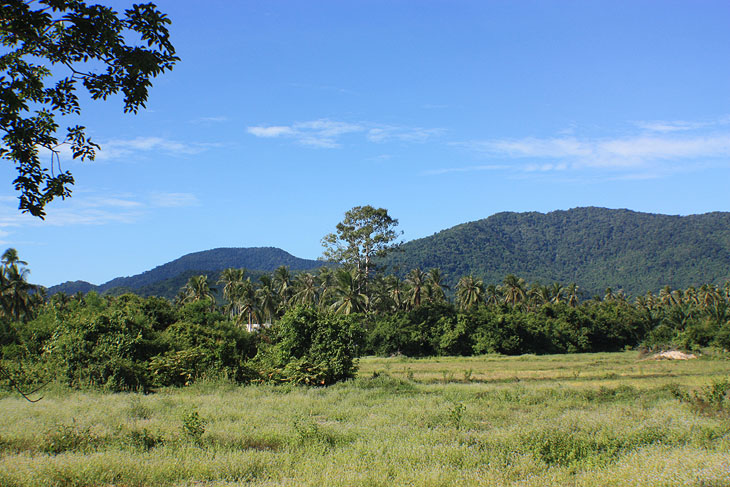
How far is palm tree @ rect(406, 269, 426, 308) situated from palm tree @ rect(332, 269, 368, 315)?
74.2 feet

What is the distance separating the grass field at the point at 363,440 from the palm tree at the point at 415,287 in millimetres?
56279

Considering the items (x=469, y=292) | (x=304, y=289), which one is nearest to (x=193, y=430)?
(x=304, y=289)

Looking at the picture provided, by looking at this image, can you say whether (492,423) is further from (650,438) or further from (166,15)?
(166,15)

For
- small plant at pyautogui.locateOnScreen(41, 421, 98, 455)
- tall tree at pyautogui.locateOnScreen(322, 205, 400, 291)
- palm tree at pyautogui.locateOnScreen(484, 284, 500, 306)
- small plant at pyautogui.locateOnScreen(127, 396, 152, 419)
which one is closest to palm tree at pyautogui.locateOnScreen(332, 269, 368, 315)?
tall tree at pyautogui.locateOnScreen(322, 205, 400, 291)

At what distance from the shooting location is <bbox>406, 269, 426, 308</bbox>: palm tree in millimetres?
74812

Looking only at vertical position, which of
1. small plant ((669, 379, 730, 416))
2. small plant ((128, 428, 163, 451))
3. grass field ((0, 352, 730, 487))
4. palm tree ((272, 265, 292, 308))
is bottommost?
small plant ((669, 379, 730, 416))

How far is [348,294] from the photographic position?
2047 inches

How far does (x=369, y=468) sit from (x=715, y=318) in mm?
57066

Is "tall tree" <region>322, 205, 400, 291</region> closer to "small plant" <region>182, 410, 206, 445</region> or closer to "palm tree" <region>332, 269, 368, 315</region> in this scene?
"palm tree" <region>332, 269, 368, 315</region>

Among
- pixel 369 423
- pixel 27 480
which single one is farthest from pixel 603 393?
pixel 27 480

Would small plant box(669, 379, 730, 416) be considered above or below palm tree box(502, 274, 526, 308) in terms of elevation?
below

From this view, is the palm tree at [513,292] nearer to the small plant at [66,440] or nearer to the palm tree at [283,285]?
the palm tree at [283,285]

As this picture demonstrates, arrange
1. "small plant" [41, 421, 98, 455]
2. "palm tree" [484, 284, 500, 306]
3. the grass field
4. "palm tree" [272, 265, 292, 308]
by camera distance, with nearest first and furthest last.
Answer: the grass field → "small plant" [41, 421, 98, 455] → "palm tree" [272, 265, 292, 308] → "palm tree" [484, 284, 500, 306]

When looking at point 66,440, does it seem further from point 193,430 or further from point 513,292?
point 513,292
